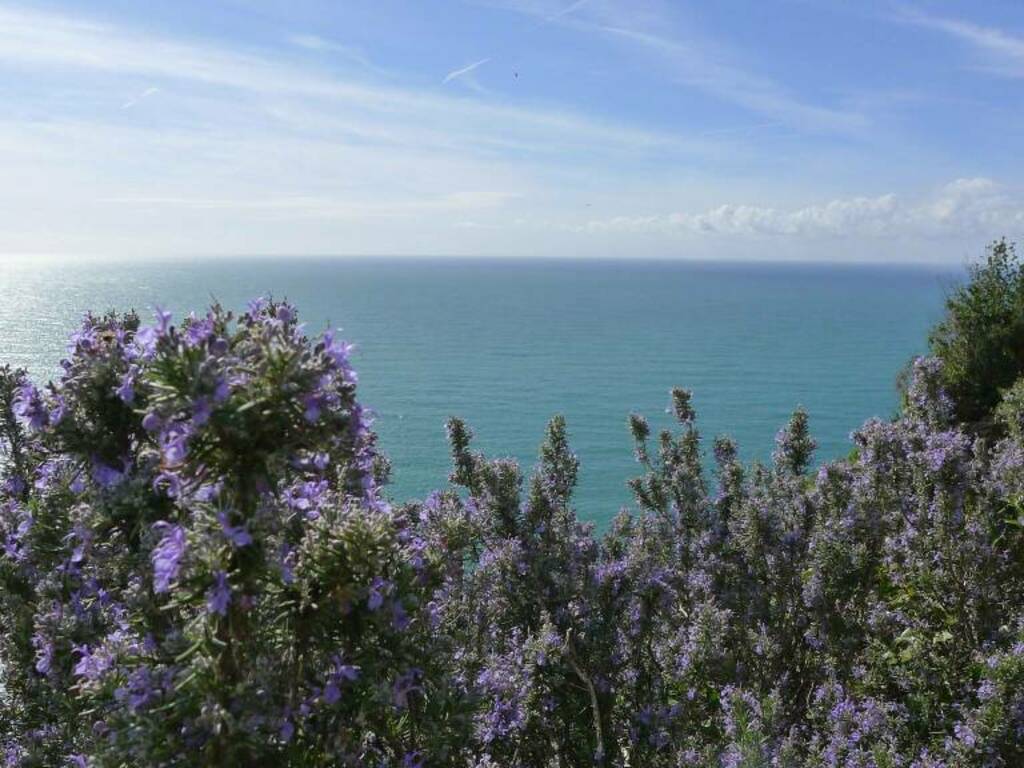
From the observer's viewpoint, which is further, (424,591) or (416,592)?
(424,591)

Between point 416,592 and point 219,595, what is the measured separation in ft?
5.49

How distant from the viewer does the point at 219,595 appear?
3252mm

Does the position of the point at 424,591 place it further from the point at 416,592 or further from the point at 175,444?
the point at 175,444

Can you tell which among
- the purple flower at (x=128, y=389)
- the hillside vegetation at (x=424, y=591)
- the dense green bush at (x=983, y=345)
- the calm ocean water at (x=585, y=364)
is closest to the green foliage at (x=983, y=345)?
the dense green bush at (x=983, y=345)

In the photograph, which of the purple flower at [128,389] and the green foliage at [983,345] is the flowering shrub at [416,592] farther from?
the green foliage at [983,345]

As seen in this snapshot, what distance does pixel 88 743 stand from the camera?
14.1 feet

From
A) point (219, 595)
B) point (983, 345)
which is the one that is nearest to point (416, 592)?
point (219, 595)

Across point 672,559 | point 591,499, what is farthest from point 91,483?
point 591,499

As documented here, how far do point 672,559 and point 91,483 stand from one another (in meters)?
9.27

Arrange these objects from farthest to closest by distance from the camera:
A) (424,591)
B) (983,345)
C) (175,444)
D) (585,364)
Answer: (585,364) < (983,345) < (424,591) < (175,444)

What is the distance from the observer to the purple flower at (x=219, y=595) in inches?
127

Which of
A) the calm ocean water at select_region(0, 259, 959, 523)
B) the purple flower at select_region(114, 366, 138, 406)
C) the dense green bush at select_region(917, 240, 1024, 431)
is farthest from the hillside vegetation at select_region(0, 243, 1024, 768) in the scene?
the dense green bush at select_region(917, 240, 1024, 431)

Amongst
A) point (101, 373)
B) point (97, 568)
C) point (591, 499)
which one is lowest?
point (591, 499)

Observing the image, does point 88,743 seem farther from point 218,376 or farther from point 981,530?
point 981,530
